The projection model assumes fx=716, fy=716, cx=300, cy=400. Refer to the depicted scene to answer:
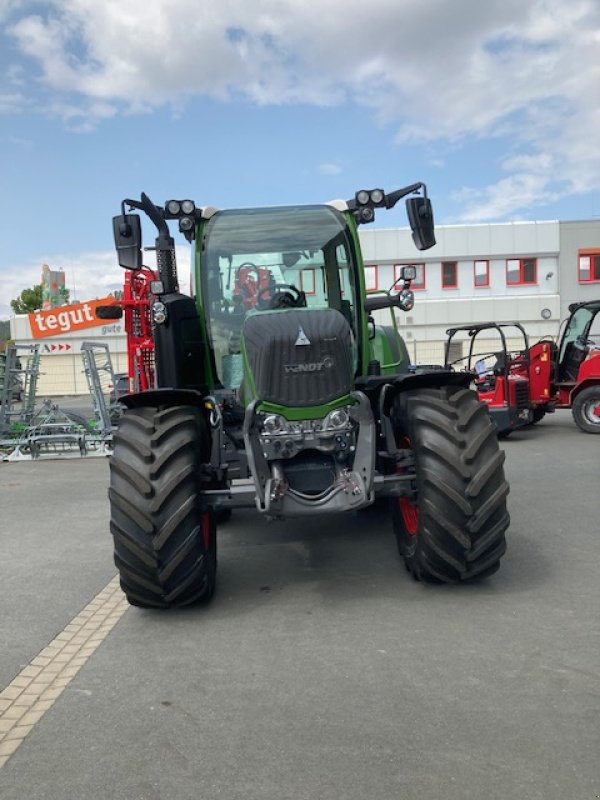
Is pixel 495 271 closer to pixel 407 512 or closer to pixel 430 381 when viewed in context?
pixel 407 512

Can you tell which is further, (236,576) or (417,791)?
(236,576)

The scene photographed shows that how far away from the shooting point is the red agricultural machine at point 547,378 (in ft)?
42.2

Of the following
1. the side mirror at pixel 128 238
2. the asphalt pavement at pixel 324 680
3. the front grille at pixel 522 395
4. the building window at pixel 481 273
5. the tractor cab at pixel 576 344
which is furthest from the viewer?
the building window at pixel 481 273

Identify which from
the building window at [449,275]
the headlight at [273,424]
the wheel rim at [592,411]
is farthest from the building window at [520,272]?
the headlight at [273,424]

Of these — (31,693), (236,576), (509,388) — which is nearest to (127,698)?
(31,693)

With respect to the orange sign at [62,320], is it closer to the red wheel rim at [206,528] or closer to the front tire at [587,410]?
the front tire at [587,410]

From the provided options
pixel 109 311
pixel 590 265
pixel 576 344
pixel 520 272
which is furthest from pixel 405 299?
pixel 590 265

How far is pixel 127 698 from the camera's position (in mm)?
3467

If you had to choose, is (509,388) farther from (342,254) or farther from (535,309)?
(535,309)

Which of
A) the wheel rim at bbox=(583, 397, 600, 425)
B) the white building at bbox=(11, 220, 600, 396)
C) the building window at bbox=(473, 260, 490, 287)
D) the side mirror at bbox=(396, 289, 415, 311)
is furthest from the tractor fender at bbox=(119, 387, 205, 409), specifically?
the building window at bbox=(473, 260, 490, 287)

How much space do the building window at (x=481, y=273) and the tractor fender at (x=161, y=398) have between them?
27162 millimetres

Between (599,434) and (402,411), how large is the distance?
386 inches

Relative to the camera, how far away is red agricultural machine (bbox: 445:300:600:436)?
1288 centimetres

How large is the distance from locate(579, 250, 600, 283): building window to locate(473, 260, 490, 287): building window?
3981mm
